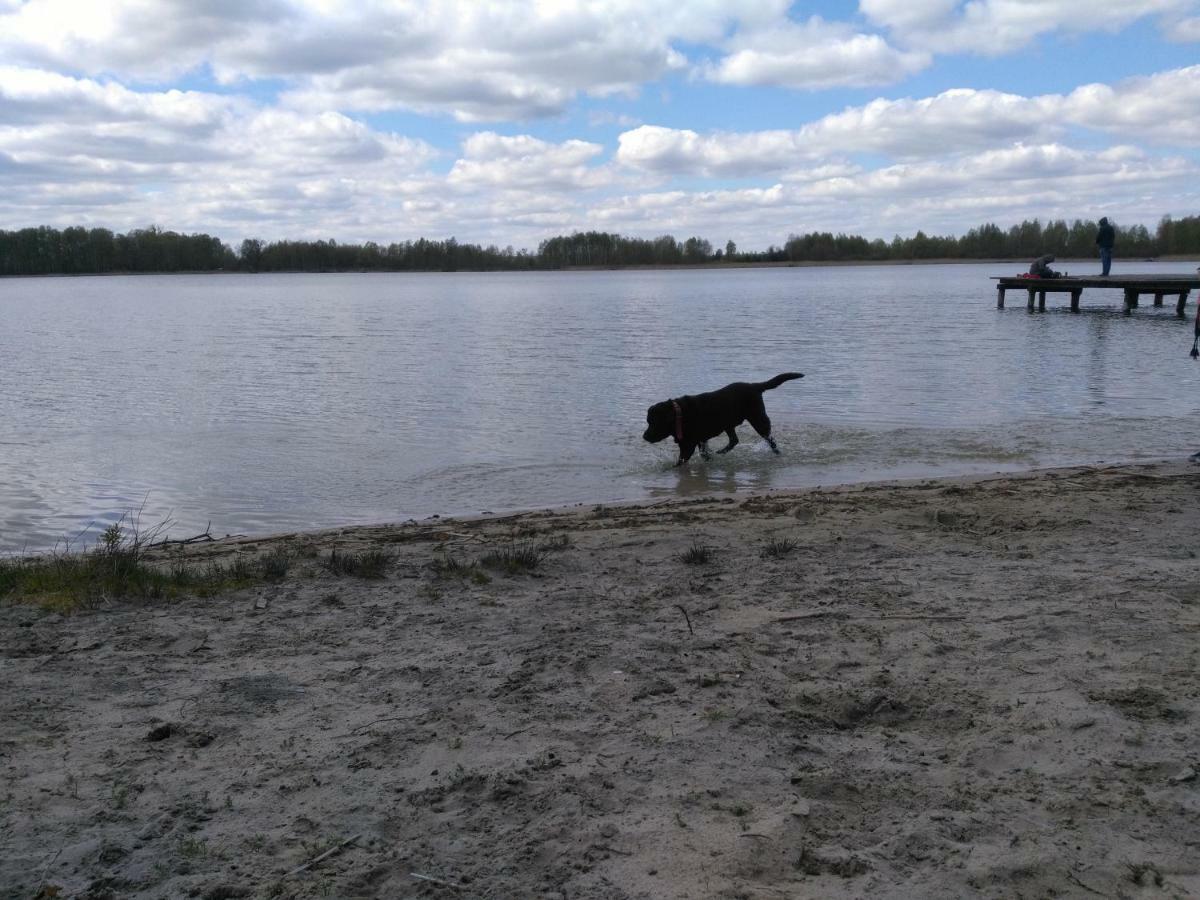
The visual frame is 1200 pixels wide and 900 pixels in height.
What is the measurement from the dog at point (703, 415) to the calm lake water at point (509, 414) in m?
0.39

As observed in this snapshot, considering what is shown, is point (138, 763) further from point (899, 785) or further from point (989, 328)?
point (989, 328)

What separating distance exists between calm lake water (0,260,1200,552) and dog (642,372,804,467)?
0.39 meters

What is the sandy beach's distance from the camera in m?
2.65

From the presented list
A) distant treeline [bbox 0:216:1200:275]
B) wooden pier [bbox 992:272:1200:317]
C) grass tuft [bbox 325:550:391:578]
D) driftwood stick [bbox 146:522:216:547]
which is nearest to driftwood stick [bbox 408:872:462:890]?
grass tuft [bbox 325:550:391:578]

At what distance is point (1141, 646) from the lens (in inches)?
164

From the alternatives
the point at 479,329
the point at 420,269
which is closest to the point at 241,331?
the point at 479,329

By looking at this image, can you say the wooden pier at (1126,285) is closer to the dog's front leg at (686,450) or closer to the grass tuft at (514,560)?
the dog's front leg at (686,450)

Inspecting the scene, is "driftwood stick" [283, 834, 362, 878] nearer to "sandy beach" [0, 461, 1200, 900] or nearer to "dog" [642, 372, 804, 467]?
"sandy beach" [0, 461, 1200, 900]

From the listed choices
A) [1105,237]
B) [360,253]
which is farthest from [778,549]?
[360,253]

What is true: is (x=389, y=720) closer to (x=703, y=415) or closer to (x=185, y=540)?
(x=185, y=540)

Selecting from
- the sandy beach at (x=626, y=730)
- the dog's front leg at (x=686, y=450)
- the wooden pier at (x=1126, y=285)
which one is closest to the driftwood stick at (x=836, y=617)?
the sandy beach at (x=626, y=730)

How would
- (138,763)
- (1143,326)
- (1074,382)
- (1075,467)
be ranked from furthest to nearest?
(1143,326) < (1074,382) < (1075,467) < (138,763)

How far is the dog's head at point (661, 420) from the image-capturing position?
10.4 meters

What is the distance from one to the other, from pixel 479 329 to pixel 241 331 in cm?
845
